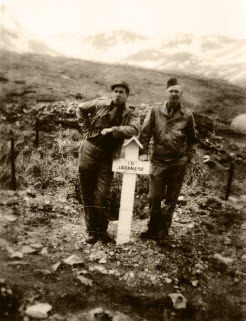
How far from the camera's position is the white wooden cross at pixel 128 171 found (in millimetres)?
3938

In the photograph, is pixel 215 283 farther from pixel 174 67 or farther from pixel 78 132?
pixel 174 67

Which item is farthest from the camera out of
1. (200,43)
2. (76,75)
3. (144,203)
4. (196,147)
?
(200,43)

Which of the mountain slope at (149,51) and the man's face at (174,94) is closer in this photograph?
the man's face at (174,94)

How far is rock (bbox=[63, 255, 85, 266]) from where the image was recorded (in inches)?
149

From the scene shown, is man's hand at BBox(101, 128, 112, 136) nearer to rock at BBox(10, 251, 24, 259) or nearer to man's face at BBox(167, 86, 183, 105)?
man's face at BBox(167, 86, 183, 105)

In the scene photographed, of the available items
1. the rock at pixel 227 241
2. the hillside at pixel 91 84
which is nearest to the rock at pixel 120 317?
the rock at pixel 227 241

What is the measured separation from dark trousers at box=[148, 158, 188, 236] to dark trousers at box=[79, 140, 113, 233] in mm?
522

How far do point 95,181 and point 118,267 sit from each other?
1.00 metres

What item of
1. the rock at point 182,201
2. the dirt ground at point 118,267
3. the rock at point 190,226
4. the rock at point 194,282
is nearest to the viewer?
the dirt ground at point 118,267

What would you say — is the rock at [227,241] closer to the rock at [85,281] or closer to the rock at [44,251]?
the rock at [85,281]

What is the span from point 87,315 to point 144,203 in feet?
9.31

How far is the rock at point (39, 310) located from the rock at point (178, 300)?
113 cm

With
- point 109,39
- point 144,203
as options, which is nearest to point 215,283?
point 144,203

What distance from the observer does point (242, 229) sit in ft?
16.2
